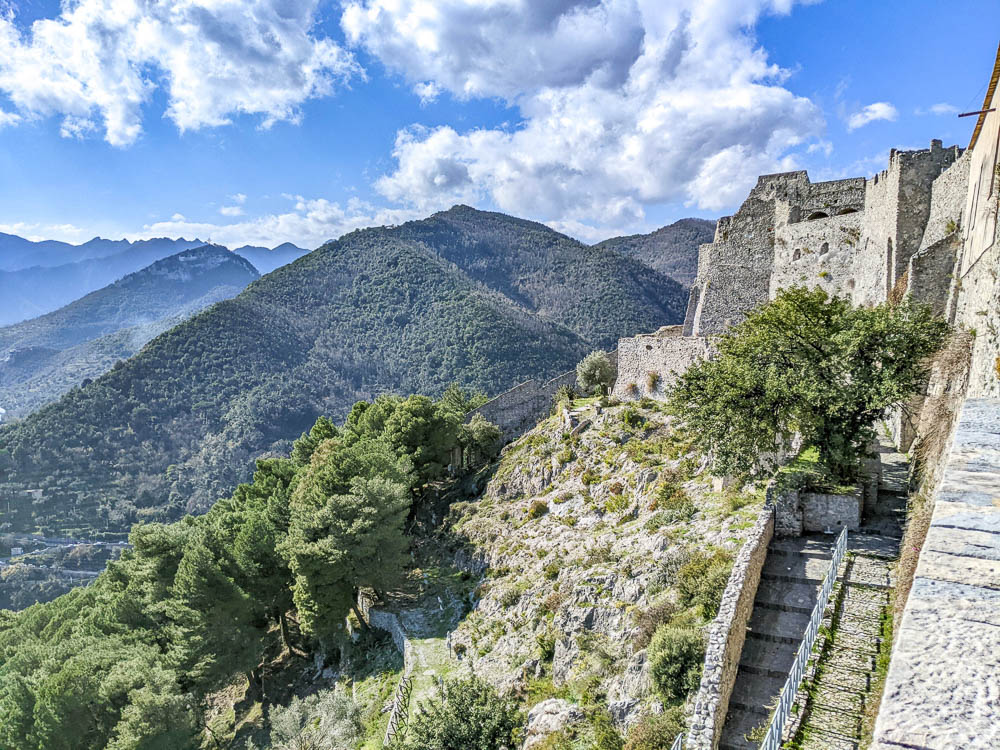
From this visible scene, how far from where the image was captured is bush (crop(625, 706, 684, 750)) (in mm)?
9914

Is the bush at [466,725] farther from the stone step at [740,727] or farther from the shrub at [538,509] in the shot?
the shrub at [538,509]

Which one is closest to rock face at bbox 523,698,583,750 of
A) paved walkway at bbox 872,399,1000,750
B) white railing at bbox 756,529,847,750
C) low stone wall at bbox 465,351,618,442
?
white railing at bbox 756,529,847,750

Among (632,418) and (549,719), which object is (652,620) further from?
(632,418)

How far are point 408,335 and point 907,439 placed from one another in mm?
109919

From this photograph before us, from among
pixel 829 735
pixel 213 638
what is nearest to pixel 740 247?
pixel 829 735

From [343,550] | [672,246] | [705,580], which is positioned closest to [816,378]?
[705,580]

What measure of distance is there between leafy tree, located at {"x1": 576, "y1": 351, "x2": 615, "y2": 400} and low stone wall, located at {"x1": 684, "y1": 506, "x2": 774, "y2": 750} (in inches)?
878

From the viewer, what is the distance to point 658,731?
33.1ft

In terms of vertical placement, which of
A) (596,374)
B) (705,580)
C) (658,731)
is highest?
(596,374)

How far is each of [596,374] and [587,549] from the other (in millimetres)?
16676

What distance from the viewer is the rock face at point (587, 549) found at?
1381 cm

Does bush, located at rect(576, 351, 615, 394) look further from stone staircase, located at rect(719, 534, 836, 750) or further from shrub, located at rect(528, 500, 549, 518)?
stone staircase, located at rect(719, 534, 836, 750)

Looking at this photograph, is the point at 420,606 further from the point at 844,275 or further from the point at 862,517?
the point at 844,275

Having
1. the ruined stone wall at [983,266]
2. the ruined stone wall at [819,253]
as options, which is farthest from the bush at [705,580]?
the ruined stone wall at [819,253]
